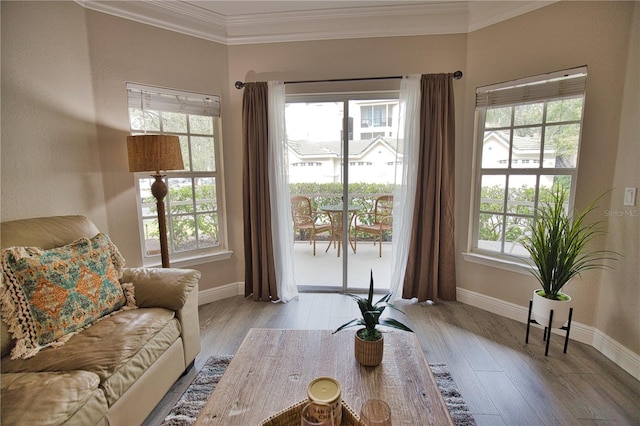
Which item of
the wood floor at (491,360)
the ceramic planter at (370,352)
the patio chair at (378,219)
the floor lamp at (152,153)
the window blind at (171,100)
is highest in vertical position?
the window blind at (171,100)

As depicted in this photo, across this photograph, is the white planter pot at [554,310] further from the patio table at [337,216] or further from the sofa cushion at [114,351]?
the sofa cushion at [114,351]

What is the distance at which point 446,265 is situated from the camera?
284cm

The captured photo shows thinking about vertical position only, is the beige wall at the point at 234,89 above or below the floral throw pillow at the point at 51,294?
above

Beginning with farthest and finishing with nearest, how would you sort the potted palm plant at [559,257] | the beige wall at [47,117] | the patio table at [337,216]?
the patio table at [337,216] → the potted palm plant at [559,257] → the beige wall at [47,117]

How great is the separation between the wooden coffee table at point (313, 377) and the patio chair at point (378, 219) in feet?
6.82

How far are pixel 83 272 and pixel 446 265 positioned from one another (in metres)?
2.83

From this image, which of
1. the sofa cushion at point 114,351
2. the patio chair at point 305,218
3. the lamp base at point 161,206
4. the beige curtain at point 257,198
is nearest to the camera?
the sofa cushion at point 114,351

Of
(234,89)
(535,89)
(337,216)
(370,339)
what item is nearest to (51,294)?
(370,339)

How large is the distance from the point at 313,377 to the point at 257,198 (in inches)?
77.3

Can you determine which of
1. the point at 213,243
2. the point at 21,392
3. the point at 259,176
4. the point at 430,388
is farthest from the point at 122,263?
the point at 430,388

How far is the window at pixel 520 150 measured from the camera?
2.24 meters

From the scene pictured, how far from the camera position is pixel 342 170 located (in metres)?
3.05

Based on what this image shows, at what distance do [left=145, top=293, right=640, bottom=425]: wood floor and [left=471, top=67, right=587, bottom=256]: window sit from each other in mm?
773

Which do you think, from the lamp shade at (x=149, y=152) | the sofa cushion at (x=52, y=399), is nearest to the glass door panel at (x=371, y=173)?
the lamp shade at (x=149, y=152)
